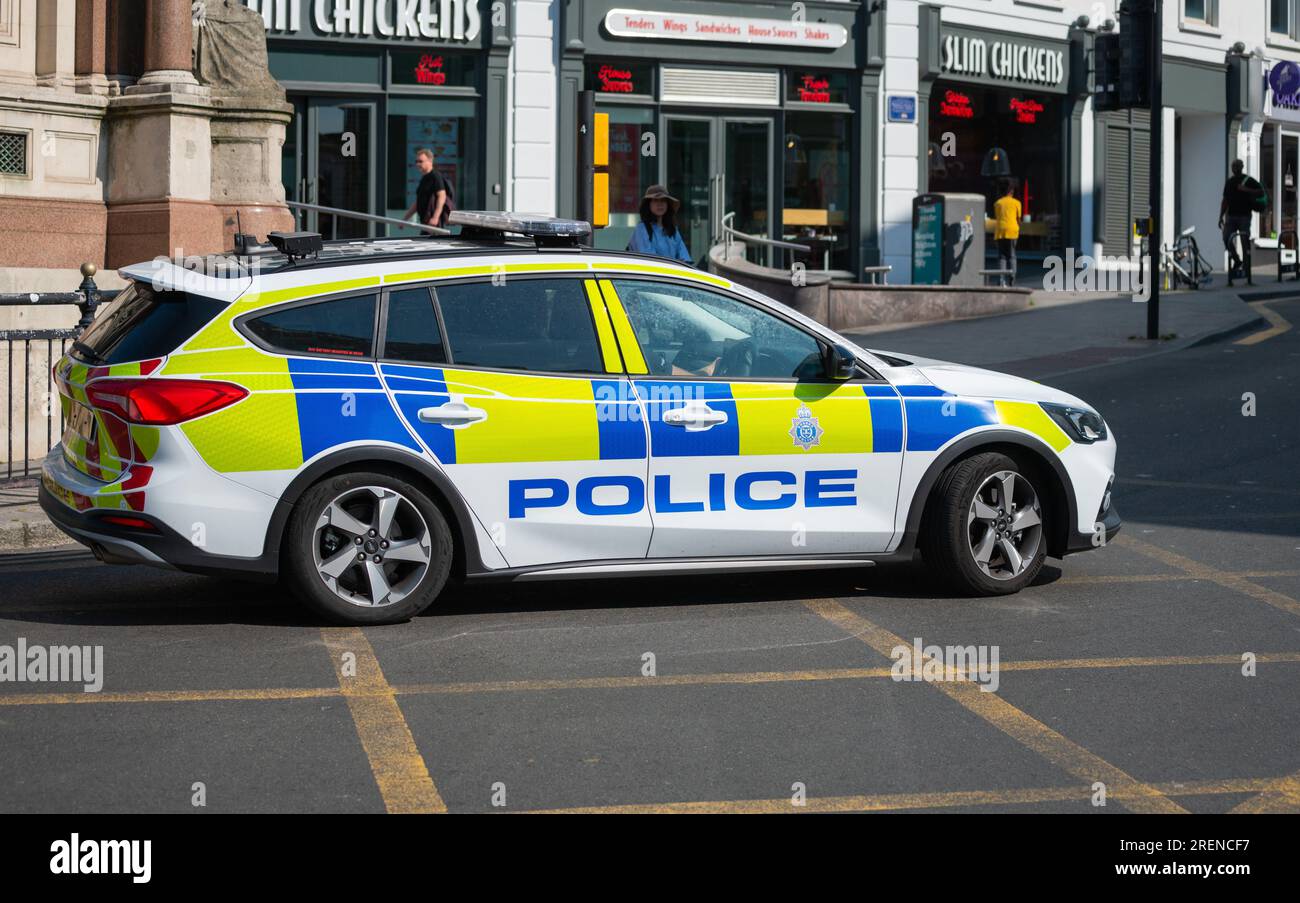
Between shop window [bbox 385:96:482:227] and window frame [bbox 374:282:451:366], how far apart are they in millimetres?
17759

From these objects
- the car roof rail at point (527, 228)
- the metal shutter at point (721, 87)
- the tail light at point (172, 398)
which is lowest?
the tail light at point (172, 398)

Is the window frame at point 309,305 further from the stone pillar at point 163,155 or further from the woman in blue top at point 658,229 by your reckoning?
the stone pillar at point 163,155

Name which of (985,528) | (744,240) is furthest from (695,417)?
(744,240)

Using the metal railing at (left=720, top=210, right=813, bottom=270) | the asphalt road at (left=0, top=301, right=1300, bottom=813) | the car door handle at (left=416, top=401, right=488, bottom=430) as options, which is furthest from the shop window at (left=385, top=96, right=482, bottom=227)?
the car door handle at (left=416, top=401, right=488, bottom=430)

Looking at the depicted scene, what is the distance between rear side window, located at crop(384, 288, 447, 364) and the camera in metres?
7.36

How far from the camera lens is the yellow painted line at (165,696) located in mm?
6145

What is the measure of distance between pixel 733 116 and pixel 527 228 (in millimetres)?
19873

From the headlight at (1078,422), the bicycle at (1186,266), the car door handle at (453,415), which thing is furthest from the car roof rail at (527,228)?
the bicycle at (1186,266)

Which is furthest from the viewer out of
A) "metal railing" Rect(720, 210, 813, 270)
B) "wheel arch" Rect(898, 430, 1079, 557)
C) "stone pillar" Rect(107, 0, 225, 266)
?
"metal railing" Rect(720, 210, 813, 270)

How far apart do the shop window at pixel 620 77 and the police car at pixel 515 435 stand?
18706mm

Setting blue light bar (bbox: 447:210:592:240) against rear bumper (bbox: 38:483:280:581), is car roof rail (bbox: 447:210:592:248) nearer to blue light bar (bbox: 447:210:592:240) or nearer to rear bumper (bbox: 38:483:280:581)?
blue light bar (bbox: 447:210:592:240)

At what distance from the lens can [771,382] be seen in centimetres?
767
